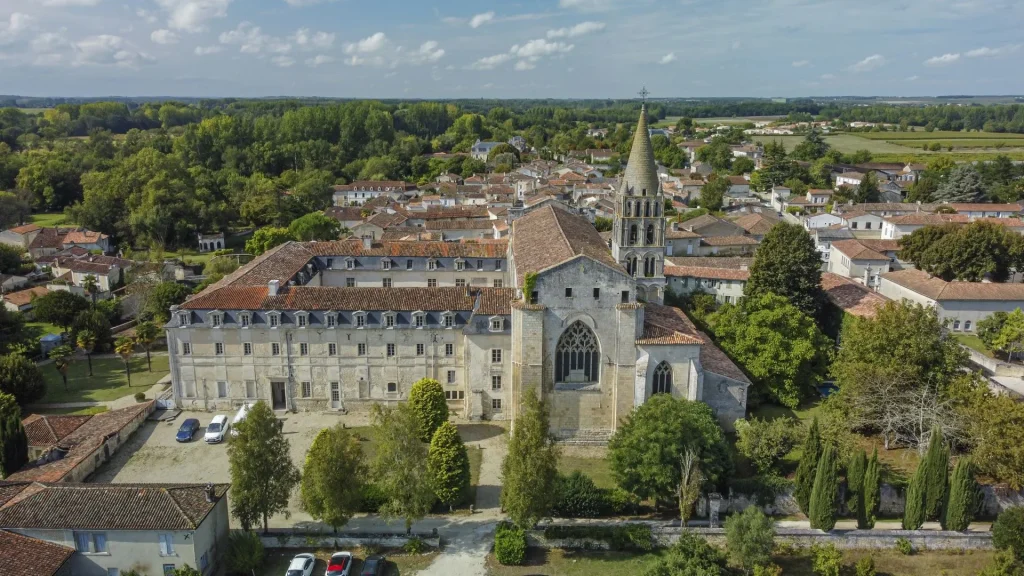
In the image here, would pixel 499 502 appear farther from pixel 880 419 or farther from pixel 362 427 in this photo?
pixel 880 419

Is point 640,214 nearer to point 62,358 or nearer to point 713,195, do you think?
point 62,358

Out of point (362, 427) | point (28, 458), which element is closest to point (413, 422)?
point (362, 427)

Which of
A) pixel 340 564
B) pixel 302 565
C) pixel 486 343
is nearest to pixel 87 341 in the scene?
pixel 486 343

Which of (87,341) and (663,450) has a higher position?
(663,450)

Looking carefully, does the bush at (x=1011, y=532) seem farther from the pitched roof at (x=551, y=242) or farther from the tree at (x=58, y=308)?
the tree at (x=58, y=308)

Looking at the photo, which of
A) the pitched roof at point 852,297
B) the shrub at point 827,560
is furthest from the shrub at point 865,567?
the pitched roof at point 852,297

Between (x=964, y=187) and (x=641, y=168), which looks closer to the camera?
(x=641, y=168)

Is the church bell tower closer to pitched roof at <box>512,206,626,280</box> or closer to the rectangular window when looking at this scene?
pitched roof at <box>512,206,626,280</box>
